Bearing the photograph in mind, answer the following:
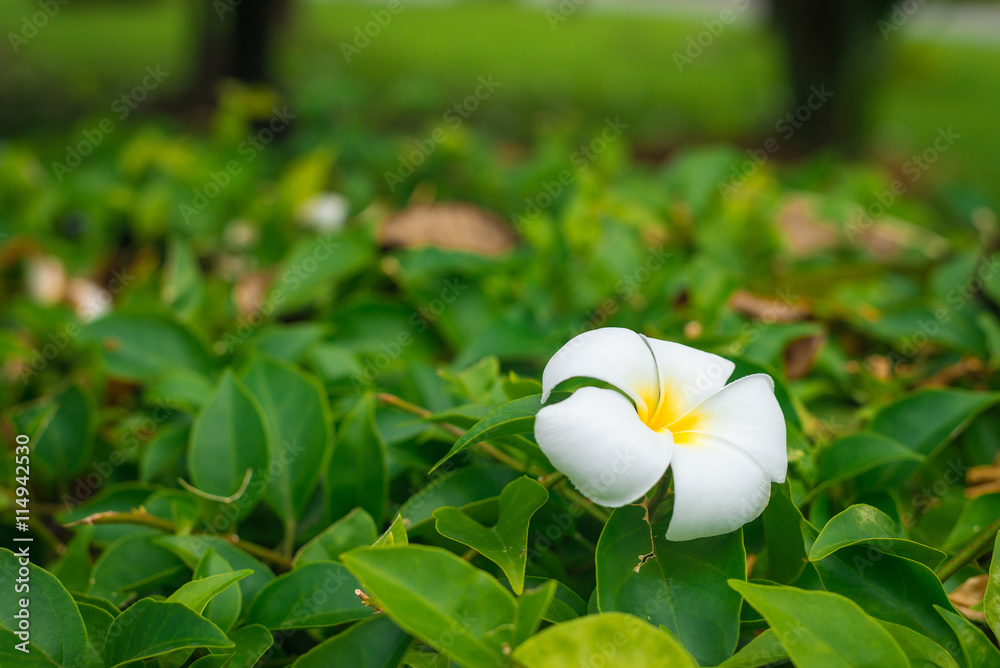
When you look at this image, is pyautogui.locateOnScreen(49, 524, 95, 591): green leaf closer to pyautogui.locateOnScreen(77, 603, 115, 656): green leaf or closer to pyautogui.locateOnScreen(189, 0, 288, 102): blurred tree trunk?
pyautogui.locateOnScreen(77, 603, 115, 656): green leaf

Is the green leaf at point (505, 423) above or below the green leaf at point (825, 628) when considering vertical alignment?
above

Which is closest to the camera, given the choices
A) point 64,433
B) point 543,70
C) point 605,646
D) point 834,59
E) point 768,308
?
point 605,646

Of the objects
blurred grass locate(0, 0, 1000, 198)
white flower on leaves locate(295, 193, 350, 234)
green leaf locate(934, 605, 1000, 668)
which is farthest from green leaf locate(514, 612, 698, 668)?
blurred grass locate(0, 0, 1000, 198)

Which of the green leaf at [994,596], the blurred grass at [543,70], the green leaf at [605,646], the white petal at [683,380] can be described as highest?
the white petal at [683,380]

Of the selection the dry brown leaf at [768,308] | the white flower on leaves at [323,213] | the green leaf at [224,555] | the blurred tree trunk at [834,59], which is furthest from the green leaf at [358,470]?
the blurred tree trunk at [834,59]

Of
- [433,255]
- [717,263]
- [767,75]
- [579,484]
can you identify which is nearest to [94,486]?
[433,255]

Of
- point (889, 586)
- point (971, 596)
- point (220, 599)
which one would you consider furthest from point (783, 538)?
point (220, 599)

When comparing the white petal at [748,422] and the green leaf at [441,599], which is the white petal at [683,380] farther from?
the green leaf at [441,599]

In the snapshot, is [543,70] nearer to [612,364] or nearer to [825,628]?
[612,364]
